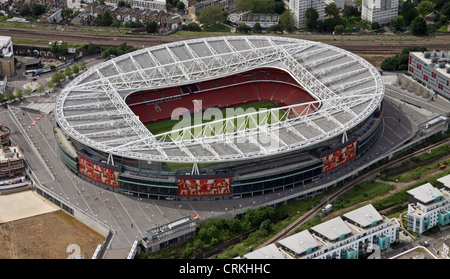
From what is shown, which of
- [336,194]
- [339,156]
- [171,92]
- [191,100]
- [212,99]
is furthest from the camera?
[212,99]

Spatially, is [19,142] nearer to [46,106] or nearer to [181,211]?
[46,106]

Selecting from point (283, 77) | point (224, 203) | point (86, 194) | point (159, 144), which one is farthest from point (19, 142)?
point (283, 77)

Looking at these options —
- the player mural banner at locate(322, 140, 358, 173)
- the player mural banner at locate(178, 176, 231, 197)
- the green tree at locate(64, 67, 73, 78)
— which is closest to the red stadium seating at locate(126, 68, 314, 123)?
the player mural banner at locate(322, 140, 358, 173)

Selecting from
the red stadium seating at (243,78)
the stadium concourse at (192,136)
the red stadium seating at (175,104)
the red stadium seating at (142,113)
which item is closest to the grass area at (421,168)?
the stadium concourse at (192,136)

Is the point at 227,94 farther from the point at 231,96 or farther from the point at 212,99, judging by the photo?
the point at 212,99

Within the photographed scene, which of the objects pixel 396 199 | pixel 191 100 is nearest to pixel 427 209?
pixel 396 199

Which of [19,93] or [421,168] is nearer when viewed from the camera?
[421,168]

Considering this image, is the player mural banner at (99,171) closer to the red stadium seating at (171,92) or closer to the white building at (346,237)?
the red stadium seating at (171,92)
